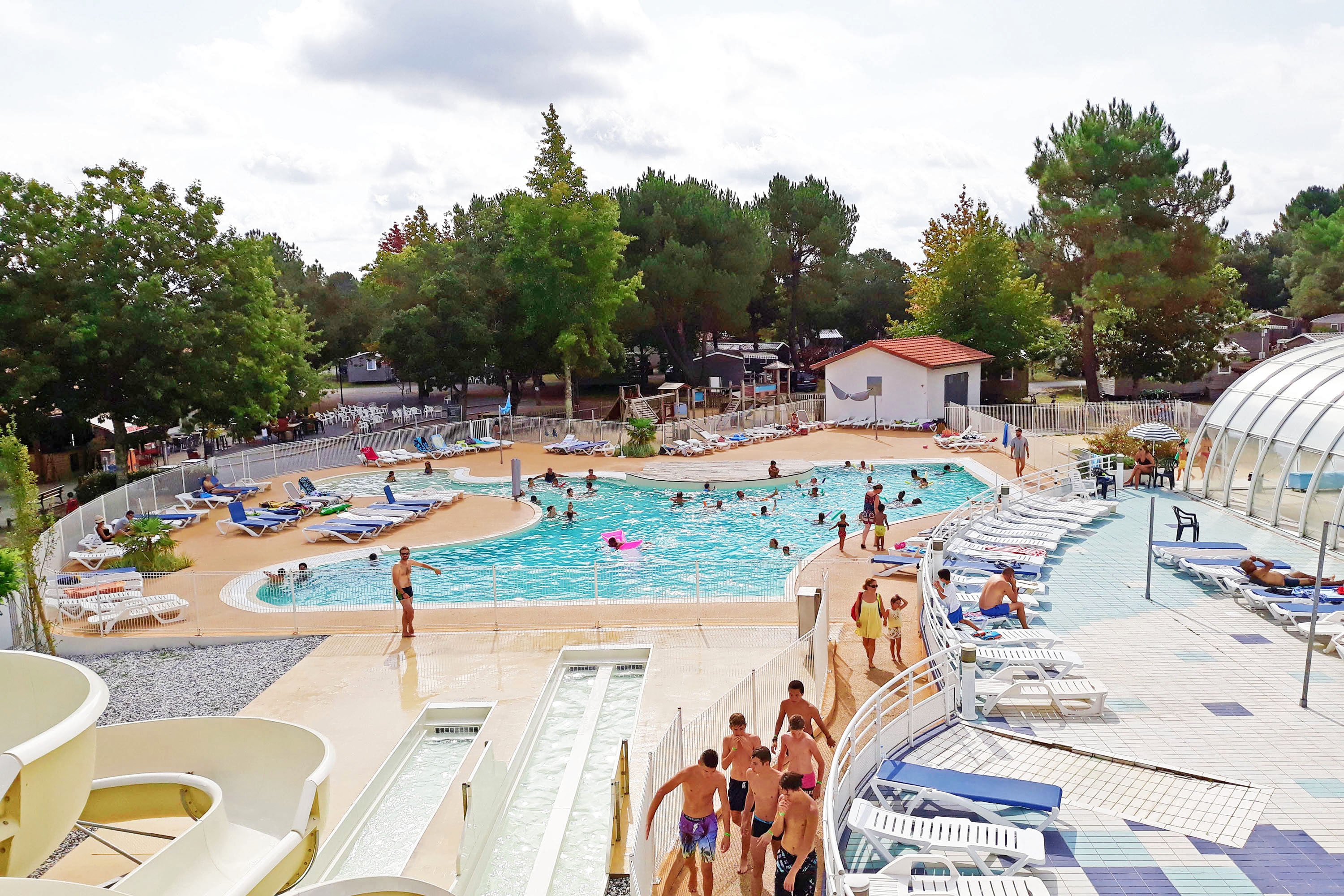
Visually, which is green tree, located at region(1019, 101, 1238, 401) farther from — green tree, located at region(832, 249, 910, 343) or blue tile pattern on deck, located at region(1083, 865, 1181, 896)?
blue tile pattern on deck, located at region(1083, 865, 1181, 896)

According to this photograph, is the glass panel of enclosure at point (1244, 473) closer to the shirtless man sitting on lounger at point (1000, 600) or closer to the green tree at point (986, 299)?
the shirtless man sitting on lounger at point (1000, 600)

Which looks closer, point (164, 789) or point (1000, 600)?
point (164, 789)

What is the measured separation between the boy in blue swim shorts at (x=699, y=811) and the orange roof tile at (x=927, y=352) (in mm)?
Result: 33116

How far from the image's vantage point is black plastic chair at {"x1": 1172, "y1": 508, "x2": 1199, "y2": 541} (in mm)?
18156

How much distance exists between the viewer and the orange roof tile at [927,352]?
1539 inches

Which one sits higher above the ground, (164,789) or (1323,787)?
(164,789)

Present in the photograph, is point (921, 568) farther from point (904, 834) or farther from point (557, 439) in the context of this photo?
point (557, 439)

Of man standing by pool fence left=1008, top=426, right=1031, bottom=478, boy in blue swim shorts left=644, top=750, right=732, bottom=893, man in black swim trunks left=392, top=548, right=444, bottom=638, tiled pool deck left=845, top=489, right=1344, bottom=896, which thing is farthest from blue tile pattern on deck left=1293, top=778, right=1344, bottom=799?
man standing by pool fence left=1008, top=426, right=1031, bottom=478

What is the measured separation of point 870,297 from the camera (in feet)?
196

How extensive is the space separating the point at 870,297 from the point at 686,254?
16.2 m

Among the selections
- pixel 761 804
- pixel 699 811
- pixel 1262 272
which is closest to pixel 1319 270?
pixel 1262 272

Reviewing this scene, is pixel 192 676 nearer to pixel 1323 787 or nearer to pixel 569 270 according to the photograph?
pixel 1323 787

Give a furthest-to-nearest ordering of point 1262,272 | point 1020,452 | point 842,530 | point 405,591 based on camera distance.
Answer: point 1262,272, point 1020,452, point 842,530, point 405,591

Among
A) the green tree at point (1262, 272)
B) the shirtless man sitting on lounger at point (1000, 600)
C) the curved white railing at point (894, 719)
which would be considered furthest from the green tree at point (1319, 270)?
the curved white railing at point (894, 719)
